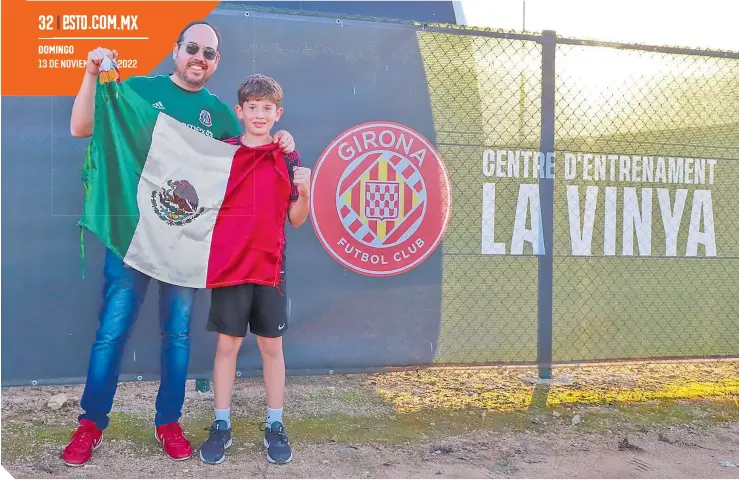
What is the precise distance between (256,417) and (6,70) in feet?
7.68

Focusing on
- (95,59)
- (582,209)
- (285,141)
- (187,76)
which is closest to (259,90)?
(285,141)

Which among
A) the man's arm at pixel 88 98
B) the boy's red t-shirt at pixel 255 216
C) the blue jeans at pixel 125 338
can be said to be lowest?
the blue jeans at pixel 125 338

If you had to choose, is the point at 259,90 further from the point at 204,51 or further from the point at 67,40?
the point at 67,40

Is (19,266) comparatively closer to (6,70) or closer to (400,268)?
(6,70)

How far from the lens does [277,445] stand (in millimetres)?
3027

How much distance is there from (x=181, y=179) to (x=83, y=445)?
130 centimetres

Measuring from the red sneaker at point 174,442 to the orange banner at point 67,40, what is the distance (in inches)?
74.1

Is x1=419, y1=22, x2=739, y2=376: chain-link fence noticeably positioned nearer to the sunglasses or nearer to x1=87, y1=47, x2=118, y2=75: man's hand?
the sunglasses

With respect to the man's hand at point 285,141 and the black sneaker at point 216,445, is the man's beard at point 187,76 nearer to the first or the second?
the man's hand at point 285,141

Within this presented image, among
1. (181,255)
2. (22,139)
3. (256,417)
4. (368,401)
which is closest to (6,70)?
(22,139)

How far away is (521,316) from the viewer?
422 cm

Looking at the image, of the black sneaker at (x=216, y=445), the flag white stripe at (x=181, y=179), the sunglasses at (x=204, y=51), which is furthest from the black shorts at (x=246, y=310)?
the sunglasses at (x=204, y=51)

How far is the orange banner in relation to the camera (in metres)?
3.46

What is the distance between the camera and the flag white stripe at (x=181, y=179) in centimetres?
304
